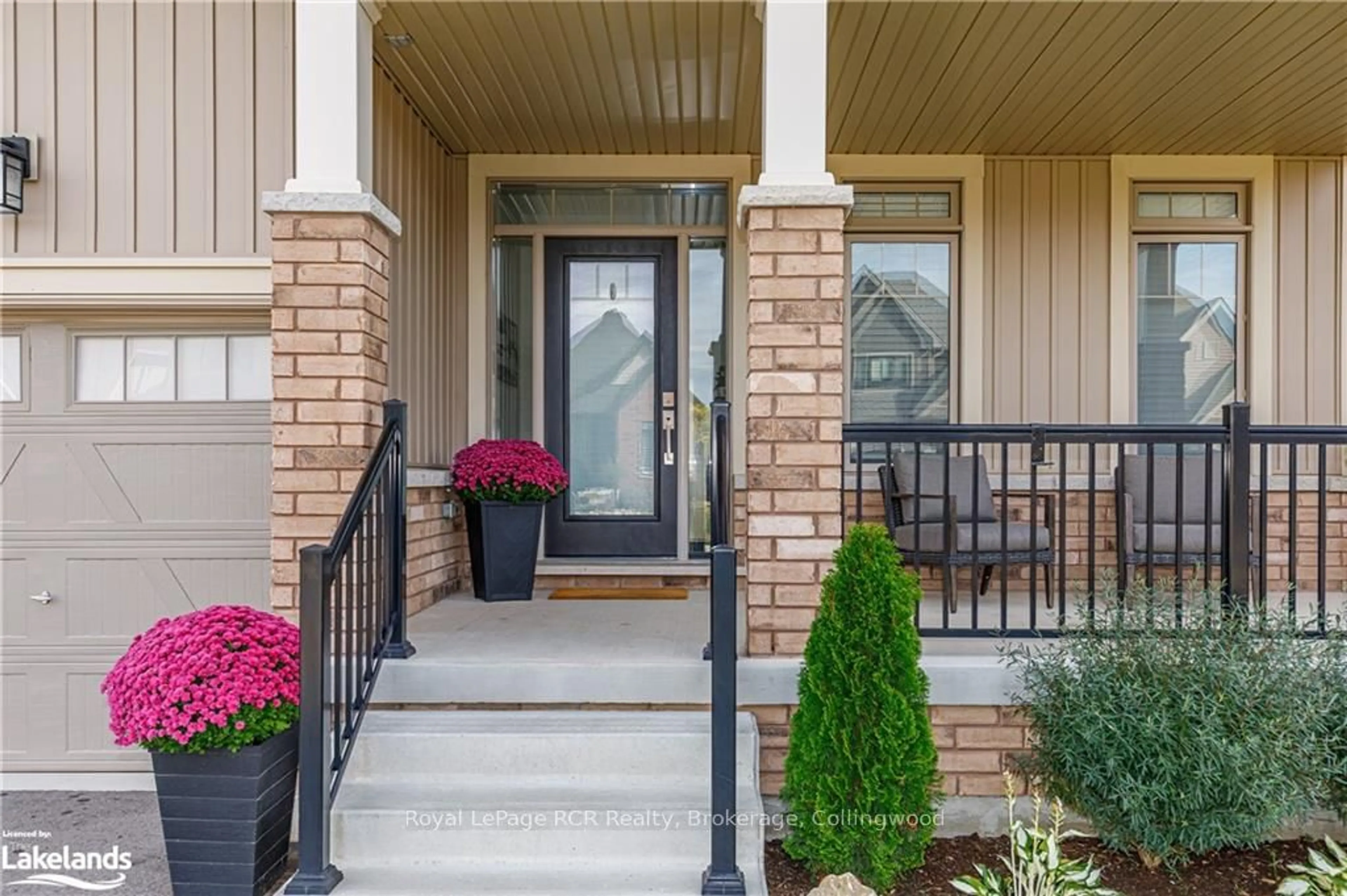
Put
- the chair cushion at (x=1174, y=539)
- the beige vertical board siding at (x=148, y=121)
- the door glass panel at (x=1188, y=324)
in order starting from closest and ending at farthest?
the beige vertical board siding at (x=148, y=121), the chair cushion at (x=1174, y=539), the door glass panel at (x=1188, y=324)

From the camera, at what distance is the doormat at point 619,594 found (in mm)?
4469

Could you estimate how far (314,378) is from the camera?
312 centimetres

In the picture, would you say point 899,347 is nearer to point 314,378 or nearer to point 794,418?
point 794,418

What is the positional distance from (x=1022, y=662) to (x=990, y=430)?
0.77m

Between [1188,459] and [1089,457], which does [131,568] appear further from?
[1188,459]

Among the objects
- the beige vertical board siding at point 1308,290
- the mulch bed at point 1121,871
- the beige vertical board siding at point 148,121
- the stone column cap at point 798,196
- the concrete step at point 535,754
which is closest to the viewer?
the mulch bed at point 1121,871

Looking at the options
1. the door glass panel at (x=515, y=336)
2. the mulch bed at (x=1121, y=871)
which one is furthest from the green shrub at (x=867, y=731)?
the door glass panel at (x=515, y=336)

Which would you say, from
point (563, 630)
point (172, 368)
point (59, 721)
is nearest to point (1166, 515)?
point (563, 630)

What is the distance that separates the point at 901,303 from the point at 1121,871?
306 cm

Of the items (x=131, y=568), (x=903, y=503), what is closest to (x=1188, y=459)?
(x=903, y=503)

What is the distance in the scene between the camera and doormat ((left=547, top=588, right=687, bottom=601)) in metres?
4.47

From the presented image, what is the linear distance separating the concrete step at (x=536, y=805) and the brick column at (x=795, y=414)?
0.49 meters

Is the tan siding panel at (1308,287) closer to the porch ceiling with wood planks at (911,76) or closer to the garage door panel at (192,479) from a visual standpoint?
the porch ceiling with wood planks at (911,76)

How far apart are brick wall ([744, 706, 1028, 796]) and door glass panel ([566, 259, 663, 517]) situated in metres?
2.22
